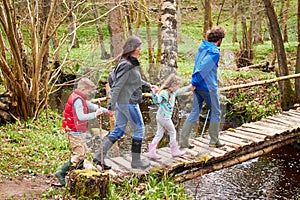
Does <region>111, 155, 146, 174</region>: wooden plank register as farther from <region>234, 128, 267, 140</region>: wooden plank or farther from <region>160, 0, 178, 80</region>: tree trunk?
<region>234, 128, 267, 140</region>: wooden plank

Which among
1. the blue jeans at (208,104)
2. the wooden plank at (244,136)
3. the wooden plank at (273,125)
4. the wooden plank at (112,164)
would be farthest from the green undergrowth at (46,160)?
the wooden plank at (273,125)

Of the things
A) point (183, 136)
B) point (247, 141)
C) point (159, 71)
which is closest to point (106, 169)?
point (183, 136)

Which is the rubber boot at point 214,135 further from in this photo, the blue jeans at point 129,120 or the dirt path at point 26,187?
the dirt path at point 26,187

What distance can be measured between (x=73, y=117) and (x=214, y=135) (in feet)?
7.41

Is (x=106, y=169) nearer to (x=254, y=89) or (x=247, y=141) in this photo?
(x=247, y=141)

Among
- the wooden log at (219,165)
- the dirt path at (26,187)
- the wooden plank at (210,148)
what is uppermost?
the wooden plank at (210,148)

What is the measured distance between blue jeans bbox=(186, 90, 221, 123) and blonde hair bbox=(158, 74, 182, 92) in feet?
2.21

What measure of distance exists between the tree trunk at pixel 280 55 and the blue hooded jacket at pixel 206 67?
170 inches

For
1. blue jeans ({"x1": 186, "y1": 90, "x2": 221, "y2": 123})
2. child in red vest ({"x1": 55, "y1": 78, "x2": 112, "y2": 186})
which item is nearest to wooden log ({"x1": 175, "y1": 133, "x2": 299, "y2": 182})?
blue jeans ({"x1": 186, "y1": 90, "x2": 221, "y2": 123})

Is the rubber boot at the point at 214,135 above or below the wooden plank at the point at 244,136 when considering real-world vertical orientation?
above

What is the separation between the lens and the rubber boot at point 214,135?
521 centimetres

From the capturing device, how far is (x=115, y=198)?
4.10 m

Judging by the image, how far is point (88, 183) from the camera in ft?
13.0

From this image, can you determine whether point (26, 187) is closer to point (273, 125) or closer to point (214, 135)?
point (214, 135)
